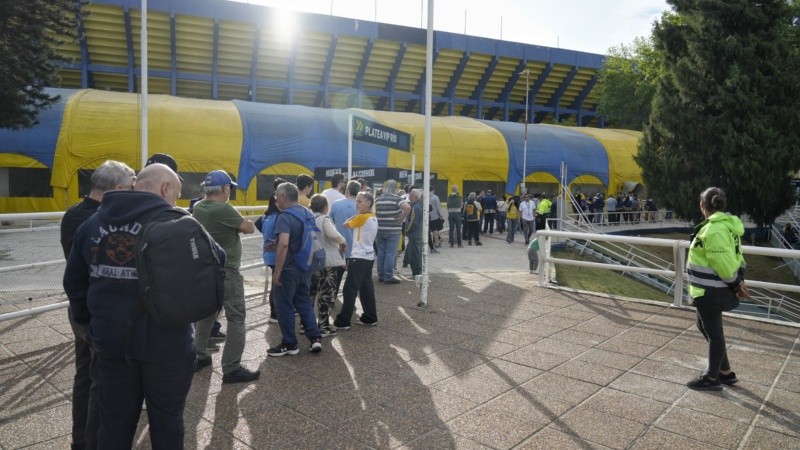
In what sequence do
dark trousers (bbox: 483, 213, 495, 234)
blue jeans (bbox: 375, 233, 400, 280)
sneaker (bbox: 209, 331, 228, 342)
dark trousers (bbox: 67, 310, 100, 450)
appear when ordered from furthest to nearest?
dark trousers (bbox: 483, 213, 495, 234)
blue jeans (bbox: 375, 233, 400, 280)
sneaker (bbox: 209, 331, 228, 342)
dark trousers (bbox: 67, 310, 100, 450)

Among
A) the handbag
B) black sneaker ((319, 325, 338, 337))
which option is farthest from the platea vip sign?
black sneaker ((319, 325, 338, 337))

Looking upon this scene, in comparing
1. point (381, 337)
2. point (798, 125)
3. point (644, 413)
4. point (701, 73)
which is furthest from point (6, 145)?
point (798, 125)

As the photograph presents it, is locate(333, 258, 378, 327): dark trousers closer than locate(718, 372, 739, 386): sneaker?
No

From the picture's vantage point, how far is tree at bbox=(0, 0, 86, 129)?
1219cm

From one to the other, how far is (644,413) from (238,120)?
22.7m

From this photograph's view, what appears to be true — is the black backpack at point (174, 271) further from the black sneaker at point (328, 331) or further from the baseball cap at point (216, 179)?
the black sneaker at point (328, 331)

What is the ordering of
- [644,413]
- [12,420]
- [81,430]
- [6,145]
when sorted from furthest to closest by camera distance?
[6,145], [644,413], [12,420], [81,430]

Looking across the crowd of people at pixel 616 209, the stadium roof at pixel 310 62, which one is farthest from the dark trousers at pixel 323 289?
the stadium roof at pixel 310 62

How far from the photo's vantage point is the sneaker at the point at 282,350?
506 cm

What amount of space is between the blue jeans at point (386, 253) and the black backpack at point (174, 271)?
19.8 ft

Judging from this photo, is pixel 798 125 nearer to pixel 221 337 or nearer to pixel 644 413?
pixel 644 413

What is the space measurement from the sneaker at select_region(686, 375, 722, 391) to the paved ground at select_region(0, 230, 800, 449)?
0.26 feet

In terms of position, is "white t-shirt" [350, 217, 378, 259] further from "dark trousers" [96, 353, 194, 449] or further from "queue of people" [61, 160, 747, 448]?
"dark trousers" [96, 353, 194, 449]

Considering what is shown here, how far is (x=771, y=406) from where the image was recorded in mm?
4066
